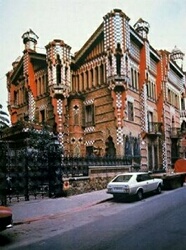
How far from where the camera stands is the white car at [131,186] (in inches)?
642

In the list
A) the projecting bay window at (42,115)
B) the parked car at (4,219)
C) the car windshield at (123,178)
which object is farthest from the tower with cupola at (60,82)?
the parked car at (4,219)

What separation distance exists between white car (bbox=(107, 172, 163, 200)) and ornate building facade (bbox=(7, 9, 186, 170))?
8.48 m

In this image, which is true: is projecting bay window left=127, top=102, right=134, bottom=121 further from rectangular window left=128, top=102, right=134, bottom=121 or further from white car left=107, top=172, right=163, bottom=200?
white car left=107, top=172, right=163, bottom=200

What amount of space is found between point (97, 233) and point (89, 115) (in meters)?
21.5

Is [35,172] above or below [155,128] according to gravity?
below

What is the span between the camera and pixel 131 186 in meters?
16.4

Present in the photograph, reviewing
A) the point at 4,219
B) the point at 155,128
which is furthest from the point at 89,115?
the point at 4,219

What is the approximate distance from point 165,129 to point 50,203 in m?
22.3

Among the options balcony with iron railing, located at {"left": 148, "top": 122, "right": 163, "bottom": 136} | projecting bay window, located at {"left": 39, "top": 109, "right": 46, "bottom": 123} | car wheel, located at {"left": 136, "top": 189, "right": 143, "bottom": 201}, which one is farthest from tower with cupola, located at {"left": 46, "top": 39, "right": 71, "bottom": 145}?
car wheel, located at {"left": 136, "top": 189, "right": 143, "bottom": 201}

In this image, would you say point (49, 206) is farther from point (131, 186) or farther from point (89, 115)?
point (89, 115)

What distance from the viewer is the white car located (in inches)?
642

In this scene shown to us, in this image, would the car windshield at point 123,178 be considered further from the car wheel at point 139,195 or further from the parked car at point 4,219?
the parked car at point 4,219

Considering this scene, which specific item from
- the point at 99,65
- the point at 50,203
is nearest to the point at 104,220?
the point at 50,203

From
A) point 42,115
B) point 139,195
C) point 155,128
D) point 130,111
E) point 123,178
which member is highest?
point 42,115
